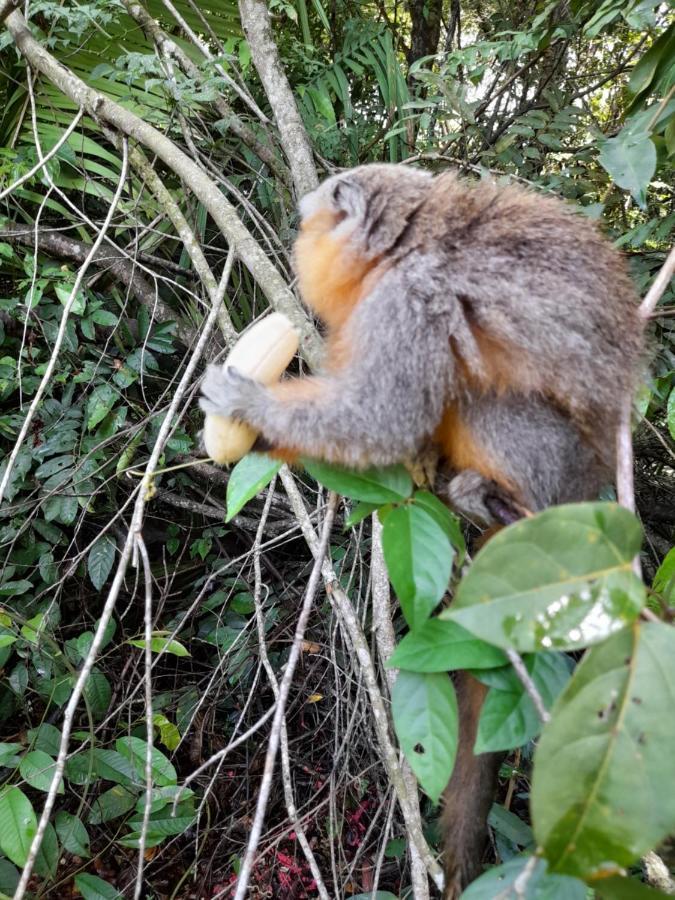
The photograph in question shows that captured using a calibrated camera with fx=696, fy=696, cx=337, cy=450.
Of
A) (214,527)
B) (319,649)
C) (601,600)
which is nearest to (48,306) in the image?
(214,527)

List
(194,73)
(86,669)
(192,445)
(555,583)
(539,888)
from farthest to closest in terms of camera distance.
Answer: (192,445) → (194,73) → (86,669) → (539,888) → (555,583)

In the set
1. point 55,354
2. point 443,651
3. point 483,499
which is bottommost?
Result: point 483,499

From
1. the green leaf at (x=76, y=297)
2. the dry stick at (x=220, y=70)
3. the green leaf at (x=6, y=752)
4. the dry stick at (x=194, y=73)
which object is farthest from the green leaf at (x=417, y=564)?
the dry stick at (x=194, y=73)

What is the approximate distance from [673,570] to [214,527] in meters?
3.09

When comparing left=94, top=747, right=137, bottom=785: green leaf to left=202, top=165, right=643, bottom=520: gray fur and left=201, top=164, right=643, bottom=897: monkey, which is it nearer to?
left=201, top=164, right=643, bottom=897: monkey

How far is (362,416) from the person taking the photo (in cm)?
221

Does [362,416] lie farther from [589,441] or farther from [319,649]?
[319,649]

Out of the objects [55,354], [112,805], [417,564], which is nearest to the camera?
[417,564]

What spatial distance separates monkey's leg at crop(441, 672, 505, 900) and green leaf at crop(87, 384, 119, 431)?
99.8 inches

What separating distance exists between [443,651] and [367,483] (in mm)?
479

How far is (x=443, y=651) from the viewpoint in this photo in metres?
1.66

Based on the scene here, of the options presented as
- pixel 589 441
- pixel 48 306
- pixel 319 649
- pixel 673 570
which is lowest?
pixel 319 649

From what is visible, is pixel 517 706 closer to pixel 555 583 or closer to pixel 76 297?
pixel 555 583

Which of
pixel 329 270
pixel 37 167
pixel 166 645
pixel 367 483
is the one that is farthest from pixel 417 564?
pixel 37 167
